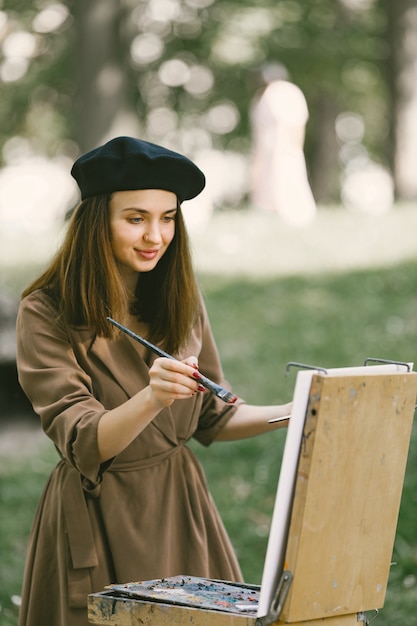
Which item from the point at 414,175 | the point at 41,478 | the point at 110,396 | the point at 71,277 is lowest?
the point at 41,478

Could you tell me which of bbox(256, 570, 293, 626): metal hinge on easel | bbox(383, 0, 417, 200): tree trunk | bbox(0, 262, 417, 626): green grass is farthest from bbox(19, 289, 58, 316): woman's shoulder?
bbox(383, 0, 417, 200): tree trunk

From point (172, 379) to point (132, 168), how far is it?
70cm

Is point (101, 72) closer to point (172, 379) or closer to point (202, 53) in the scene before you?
point (202, 53)

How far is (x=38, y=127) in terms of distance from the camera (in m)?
23.1

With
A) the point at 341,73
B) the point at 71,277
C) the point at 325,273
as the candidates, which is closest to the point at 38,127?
the point at 341,73

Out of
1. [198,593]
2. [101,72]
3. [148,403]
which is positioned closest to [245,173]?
[101,72]

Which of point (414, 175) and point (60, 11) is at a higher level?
point (60, 11)

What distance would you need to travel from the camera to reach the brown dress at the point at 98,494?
10.1 ft

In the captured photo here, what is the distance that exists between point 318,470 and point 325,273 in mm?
6833

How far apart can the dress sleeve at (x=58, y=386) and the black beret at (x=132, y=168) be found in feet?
1.20

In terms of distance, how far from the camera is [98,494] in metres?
3.15

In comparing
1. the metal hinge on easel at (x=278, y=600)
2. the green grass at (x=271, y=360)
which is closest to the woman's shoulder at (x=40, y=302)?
the metal hinge on easel at (x=278, y=600)

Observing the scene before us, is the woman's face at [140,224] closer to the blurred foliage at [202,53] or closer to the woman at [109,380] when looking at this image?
the woman at [109,380]

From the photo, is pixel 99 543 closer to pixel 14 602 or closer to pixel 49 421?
pixel 49 421
